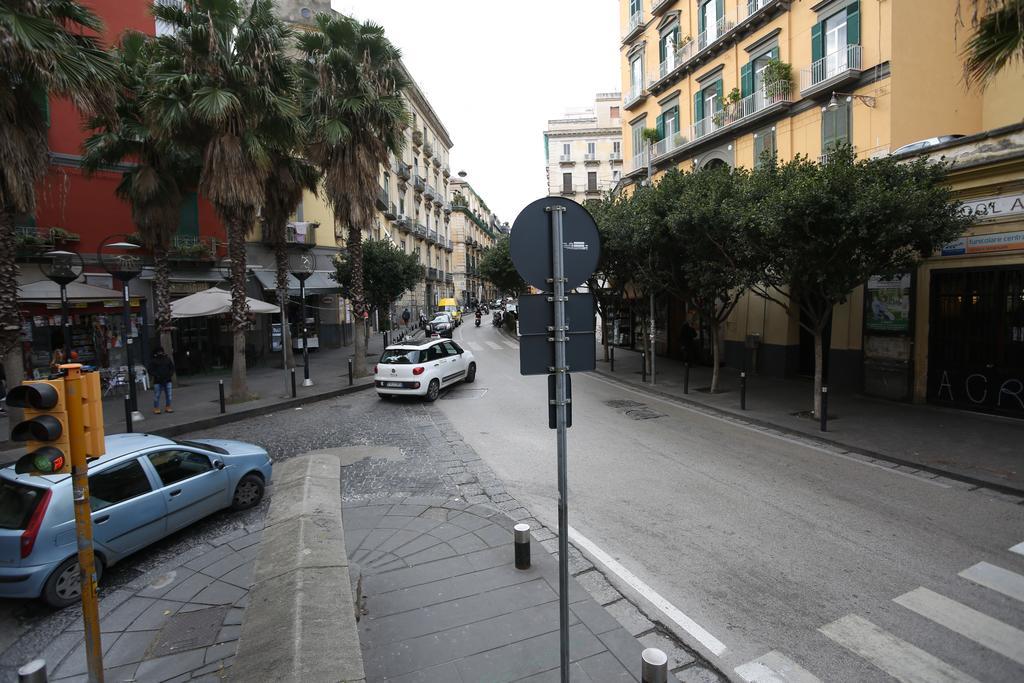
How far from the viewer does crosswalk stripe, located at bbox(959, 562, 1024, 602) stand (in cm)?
482

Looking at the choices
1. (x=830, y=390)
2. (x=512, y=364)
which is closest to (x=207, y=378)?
(x=512, y=364)

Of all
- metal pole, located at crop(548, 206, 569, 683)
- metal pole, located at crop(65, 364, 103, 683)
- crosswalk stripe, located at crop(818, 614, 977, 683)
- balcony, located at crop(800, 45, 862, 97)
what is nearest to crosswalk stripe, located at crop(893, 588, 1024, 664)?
crosswalk stripe, located at crop(818, 614, 977, 683)

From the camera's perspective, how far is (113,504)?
5445mm

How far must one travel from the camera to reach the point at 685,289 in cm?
1667

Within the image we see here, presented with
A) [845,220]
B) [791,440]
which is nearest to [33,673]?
[791,440]

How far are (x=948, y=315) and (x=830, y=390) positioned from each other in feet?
11.5

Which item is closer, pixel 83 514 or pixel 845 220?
pixel 83 514

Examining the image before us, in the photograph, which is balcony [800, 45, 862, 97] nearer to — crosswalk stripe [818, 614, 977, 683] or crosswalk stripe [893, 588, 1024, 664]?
crosswalk stripe [893, 588, 1024, 664]

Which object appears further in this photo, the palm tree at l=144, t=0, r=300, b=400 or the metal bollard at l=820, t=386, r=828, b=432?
the palm tree at l=144, t=0, r=300, b=400

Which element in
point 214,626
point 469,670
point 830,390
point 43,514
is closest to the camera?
point 469,670

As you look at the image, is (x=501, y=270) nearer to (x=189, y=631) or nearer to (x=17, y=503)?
(x=17, y=503)

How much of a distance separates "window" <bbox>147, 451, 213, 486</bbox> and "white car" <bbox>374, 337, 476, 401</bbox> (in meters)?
8.05

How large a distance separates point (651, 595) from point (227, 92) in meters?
14.1

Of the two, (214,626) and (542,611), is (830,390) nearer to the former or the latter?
(542,611)
